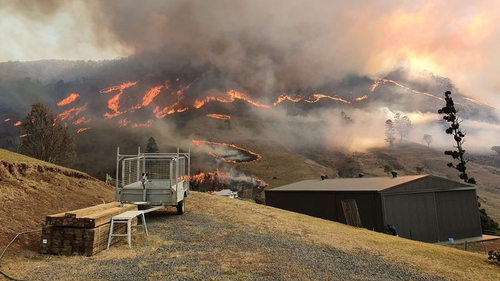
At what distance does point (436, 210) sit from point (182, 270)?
2931cm

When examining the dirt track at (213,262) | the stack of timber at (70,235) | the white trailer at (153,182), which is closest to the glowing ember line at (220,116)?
the white trailer at (153,182)

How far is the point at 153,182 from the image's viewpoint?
17.2 m

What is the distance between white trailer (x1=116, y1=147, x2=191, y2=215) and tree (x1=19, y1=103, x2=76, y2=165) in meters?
27.8

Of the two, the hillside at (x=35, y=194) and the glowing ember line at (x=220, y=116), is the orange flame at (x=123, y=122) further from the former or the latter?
the hillside at (x=35, y=194)

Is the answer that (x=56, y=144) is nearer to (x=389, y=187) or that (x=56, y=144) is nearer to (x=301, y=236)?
(x=301, y=236)

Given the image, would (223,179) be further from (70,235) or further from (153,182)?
(70,235)

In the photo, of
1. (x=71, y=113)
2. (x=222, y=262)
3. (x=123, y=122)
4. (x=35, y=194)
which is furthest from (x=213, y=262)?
(x=71, y=113)

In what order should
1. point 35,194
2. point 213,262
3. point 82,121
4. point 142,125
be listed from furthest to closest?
point 142,125
point 82,121
point 35,194
point 213,262

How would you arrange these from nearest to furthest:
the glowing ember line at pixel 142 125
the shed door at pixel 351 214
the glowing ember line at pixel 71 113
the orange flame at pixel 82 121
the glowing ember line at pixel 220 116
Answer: the shed door at pixel 351 214 < the orange flame at pixel 82 121 < the glowing ember line at pixel 142 125 < the glowing ember line at pixel 71 113 < the glowing ember line at pixel 220 116

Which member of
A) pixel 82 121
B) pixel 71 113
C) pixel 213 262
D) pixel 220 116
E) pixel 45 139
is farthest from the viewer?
pixel 220 116

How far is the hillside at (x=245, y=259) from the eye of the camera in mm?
7449

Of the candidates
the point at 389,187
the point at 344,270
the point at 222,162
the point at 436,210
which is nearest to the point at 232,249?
the point at 344,270

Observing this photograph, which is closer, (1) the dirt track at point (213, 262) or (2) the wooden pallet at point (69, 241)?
(1) the dirt track at point (213, 262)

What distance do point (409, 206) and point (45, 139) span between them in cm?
4397
